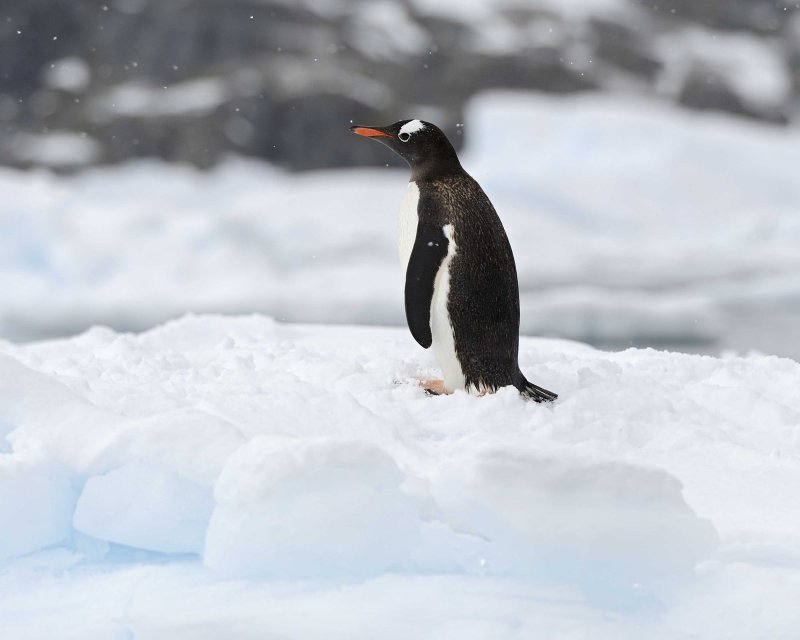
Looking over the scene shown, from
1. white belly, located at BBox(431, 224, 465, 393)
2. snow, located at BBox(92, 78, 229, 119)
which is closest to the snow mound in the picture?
white belly, located at BBox(431, 224, 465, 393)

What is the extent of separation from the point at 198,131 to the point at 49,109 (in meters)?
5.70

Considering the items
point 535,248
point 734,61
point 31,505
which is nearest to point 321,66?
point 535,248

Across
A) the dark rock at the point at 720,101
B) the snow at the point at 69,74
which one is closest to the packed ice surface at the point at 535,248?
the dark rock at the point at 720,101

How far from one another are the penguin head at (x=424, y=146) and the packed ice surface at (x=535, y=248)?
887 cm

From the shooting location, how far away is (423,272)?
246 centimetres

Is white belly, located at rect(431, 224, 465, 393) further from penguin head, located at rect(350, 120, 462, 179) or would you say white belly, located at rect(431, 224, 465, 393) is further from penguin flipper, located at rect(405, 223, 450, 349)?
penguin head, located at rect(350, 120, 462, 179)

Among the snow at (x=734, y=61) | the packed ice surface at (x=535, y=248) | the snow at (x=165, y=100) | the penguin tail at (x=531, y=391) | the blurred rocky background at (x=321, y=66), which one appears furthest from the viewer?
the snow at (x=734, y=61)

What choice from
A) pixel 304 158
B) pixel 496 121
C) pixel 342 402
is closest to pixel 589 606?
pixel 342 402

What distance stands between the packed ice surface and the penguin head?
8874mm

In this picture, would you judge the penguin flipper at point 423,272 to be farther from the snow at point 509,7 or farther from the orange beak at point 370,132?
the snow at point 509,7

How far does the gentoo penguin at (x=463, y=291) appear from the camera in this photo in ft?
8.07

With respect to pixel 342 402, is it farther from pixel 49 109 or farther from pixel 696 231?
pixel 49 109

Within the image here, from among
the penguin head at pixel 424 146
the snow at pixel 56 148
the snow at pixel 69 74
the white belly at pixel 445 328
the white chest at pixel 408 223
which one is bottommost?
the snow at pixel 56 148

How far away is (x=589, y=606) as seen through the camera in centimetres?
163
